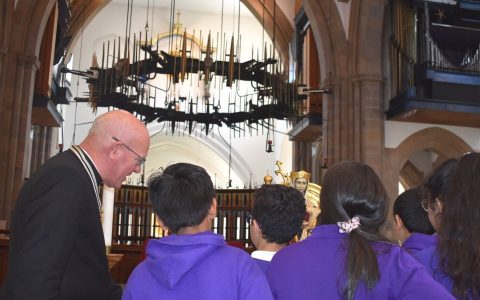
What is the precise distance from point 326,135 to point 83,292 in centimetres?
1037

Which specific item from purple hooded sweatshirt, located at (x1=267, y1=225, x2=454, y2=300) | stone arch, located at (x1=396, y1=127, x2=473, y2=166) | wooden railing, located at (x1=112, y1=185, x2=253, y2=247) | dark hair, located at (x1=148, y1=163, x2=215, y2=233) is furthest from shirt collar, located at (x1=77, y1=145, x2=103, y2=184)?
stone arch, located at (x1=396, y1=127, x2=473, y2=166)

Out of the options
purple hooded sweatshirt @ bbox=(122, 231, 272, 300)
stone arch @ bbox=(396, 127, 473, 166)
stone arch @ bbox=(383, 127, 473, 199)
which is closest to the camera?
purple hooded sweatshirt @ bbox=(122, 231, 272, 300)

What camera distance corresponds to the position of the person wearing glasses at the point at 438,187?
1.85 meters

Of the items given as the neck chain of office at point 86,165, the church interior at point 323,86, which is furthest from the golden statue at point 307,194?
the church interior at point 323,86

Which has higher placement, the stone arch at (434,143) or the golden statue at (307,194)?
the stone arch at (434,143)

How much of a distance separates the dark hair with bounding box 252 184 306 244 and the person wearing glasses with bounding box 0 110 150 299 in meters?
0.63

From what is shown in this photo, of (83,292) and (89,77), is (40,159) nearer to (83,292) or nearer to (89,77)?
(89,77)

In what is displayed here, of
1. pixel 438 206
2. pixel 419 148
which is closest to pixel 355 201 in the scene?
pixel 438 206

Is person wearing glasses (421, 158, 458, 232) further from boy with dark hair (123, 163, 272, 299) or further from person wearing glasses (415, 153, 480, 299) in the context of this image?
boy with dark hair (123, 163, 272, 299)

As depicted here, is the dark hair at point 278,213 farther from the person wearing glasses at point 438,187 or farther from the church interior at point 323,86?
the church interior at point 323,86

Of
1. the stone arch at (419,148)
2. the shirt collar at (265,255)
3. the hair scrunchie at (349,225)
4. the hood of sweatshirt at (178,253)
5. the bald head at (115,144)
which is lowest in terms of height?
the shirt collar at (265,255)

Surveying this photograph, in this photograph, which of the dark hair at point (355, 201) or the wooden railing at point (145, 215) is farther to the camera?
the wooden railing at point (145, 215)

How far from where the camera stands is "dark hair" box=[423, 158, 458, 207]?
1834mm

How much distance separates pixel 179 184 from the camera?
74.9 inches
